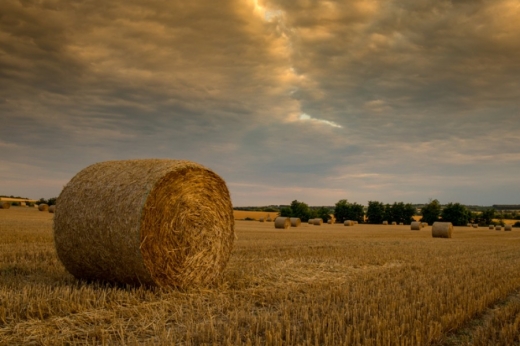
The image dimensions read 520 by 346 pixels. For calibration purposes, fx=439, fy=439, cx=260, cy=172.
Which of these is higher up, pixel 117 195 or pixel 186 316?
pixel 117 195

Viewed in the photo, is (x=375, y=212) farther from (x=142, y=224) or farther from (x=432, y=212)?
(x=142, y=224)

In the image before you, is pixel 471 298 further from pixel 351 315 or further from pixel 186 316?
pixel 186 316

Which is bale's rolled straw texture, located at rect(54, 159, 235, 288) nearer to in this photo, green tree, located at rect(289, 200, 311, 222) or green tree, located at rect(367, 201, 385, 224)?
green tree, located at rect(289, 200, 311, 222)

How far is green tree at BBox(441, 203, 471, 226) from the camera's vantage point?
70.0 m

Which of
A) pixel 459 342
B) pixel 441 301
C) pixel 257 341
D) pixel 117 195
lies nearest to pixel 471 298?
pixel 441 301

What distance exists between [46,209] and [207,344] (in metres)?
40.6

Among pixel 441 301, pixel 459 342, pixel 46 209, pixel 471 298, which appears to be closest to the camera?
pixel 459 342

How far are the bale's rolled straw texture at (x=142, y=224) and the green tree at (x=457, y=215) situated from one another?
6950 centimetres

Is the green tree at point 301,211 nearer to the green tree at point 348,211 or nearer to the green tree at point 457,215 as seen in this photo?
the green tree at point 348,211

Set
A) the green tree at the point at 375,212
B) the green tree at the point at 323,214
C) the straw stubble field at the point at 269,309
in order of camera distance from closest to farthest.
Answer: the straw stubble field at the point at 269,309 → the green tree at the point at 323,214 → the green tree at the point at 375,212

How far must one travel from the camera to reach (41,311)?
5.36 m

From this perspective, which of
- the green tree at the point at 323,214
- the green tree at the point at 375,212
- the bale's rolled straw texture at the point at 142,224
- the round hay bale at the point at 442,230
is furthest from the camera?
the green tree at the point at 375,212

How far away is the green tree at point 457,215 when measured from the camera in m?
70.0

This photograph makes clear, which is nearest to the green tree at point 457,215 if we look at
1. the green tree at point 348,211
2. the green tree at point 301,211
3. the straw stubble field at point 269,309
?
the green tree at point 348,211
